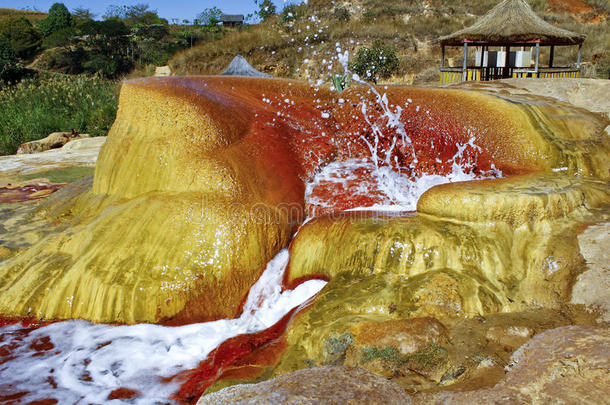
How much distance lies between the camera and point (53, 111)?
11.3 metres

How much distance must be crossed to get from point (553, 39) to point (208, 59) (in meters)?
15.5

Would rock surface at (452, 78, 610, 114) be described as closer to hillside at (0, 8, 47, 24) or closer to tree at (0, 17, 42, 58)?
tree at (0, 17, 42, 58)

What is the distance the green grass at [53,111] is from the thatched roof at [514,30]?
9886mm

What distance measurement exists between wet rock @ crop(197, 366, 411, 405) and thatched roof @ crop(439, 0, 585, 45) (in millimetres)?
13144

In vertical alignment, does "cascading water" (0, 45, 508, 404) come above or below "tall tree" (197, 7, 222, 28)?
below

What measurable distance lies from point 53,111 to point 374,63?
11.5 metres

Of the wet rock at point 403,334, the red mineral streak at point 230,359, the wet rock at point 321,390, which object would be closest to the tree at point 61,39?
the red mineral streak at point 230,359

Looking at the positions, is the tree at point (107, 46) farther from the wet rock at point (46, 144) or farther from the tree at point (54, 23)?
the wet rock at point (46, 144)

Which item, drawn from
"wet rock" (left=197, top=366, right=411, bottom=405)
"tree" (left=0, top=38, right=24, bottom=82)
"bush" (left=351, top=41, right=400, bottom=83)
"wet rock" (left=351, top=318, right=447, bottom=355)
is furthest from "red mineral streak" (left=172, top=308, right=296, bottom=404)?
"tree" (left=0, top=38, right=24, bottom=82)

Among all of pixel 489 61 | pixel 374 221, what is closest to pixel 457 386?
pixel 374 221

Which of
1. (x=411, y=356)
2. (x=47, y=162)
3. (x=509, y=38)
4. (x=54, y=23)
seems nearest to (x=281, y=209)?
(x=411, y=356)

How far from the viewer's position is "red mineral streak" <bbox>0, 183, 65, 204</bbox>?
5458 mm

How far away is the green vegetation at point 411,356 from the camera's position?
79.8 inches

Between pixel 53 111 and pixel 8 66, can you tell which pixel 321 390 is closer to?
pixel 53 111
